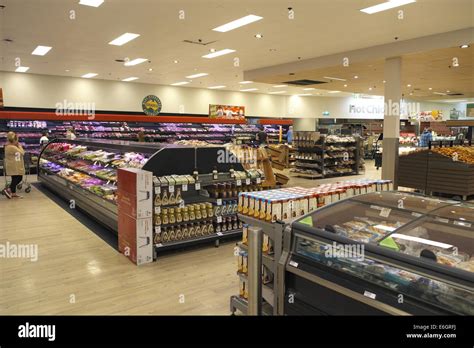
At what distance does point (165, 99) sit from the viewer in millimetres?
19344

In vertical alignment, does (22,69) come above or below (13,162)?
above

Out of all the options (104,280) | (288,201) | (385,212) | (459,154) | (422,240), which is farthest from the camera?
(459,154)

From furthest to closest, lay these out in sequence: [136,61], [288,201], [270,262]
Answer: [136,61] < [288,201] < [270,262]

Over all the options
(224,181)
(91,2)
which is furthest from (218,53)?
(224,181)

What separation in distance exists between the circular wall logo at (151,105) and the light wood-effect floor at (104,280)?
1287cm

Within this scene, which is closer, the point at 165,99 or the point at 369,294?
the point at 369,294

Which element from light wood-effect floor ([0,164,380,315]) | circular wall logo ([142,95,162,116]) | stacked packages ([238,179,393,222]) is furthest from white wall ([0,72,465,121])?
stacked packages ([238,179,393,222])

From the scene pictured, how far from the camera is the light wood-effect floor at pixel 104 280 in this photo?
3.72 m

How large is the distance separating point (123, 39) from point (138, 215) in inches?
245

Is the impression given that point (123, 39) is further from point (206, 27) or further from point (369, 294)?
point (369, 294)

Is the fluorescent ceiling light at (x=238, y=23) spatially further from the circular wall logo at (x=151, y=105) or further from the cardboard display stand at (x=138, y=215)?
the circular wall logo at (x=151, y=105)

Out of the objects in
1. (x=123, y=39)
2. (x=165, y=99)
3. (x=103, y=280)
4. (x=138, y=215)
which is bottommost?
(x=103, y=280)

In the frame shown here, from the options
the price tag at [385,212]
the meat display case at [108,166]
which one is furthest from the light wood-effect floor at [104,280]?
the price tag at [385,212]
